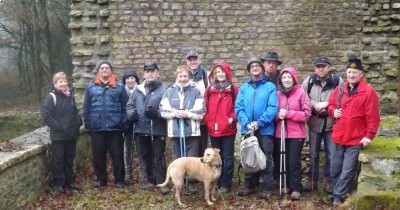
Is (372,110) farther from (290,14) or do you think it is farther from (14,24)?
(14,24)

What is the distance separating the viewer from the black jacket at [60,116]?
7125mm

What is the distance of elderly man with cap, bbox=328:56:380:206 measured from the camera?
617 cm

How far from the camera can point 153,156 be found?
7.78 metres

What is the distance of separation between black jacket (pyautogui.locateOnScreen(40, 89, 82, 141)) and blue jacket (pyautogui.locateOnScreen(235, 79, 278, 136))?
2.34 metres

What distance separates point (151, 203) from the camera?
704 centimetres

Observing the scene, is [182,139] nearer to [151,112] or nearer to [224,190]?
[151,112]

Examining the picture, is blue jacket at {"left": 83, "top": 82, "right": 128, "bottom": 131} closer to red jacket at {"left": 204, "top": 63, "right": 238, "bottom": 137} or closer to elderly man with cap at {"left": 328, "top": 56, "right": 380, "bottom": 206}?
red jacket at {"left": 204, "top": 63, "right": 238, "bottom": 137}

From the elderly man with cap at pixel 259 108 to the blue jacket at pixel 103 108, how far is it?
5.80ft

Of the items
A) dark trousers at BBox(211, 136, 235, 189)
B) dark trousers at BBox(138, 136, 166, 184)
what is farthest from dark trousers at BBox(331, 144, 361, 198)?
dark trousers at BBox(138, 136, 166, 184)

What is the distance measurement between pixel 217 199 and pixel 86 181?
2327 mm

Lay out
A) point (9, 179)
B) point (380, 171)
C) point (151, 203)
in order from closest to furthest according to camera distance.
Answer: point (380, 171)
point (9, 179)
point (151, 203)

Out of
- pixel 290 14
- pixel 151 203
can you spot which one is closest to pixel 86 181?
pixel 151 203

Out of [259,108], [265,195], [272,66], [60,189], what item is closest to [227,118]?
[259,108]

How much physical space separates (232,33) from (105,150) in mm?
4588
